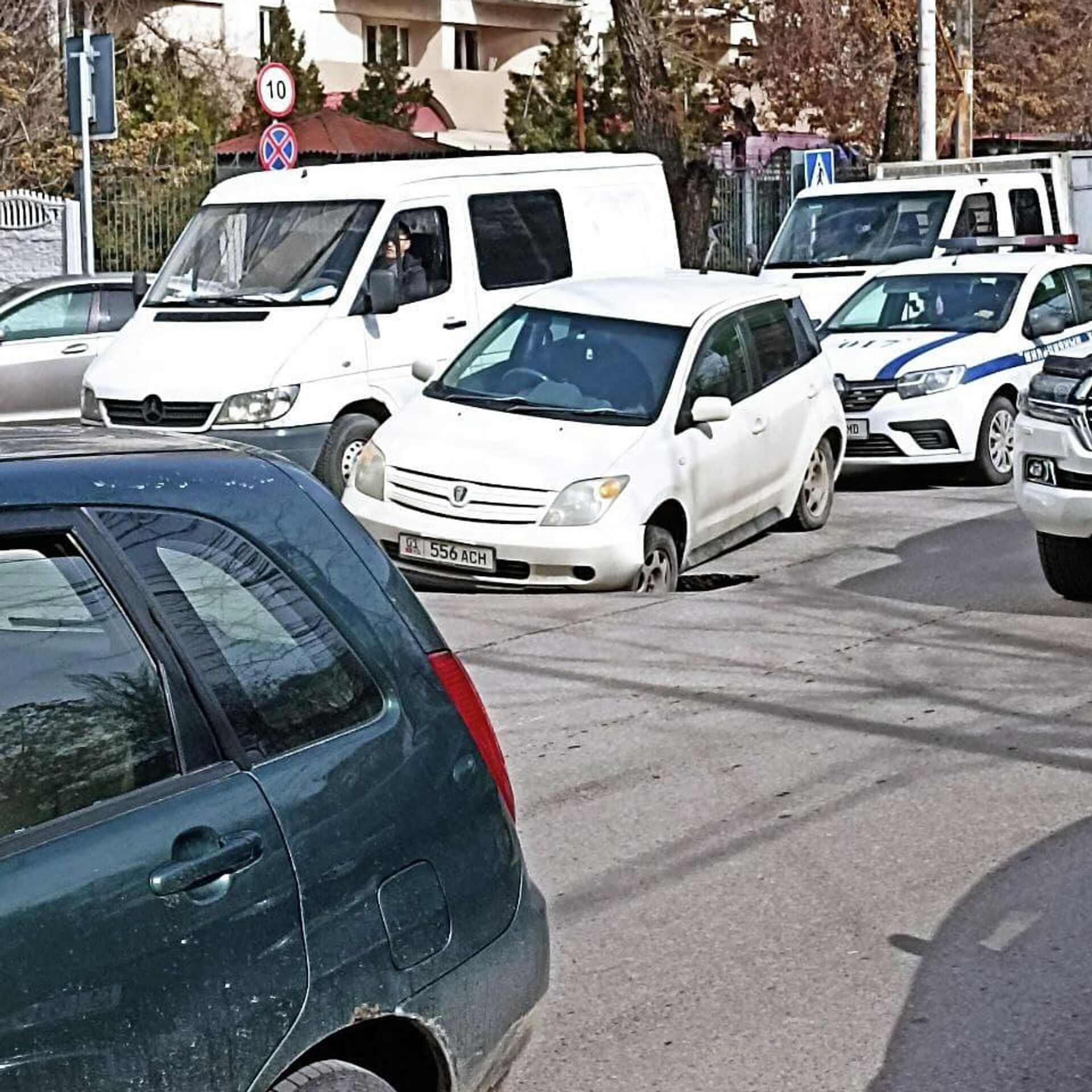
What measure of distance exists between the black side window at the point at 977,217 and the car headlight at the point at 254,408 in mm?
9377

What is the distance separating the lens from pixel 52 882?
9.56ft

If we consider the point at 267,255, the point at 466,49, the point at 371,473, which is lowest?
the point at 371,473

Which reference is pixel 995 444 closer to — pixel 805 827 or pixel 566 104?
pixel 805 827

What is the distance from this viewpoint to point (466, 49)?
58.0m

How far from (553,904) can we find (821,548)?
7.21m

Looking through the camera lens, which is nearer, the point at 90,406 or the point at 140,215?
the point at 90,406

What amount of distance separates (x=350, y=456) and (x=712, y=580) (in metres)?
2.62

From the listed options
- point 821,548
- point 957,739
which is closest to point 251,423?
point 821,548

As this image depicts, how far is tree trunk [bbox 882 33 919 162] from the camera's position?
3344 cm

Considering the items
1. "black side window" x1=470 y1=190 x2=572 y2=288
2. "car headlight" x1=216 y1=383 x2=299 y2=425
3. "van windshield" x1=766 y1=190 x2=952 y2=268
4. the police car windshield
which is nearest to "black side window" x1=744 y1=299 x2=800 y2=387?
"black side window" x1=470 y1=190 x2=572 y2=288

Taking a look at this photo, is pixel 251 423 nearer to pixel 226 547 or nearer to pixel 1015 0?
pixel 226 547

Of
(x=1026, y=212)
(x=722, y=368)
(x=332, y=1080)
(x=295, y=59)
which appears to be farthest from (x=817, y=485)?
(x=295, y=59)

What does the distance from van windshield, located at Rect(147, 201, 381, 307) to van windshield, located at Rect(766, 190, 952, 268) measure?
23.9ft

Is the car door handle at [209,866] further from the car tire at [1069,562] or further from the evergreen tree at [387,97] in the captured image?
the evergreen tree at [387,97]
